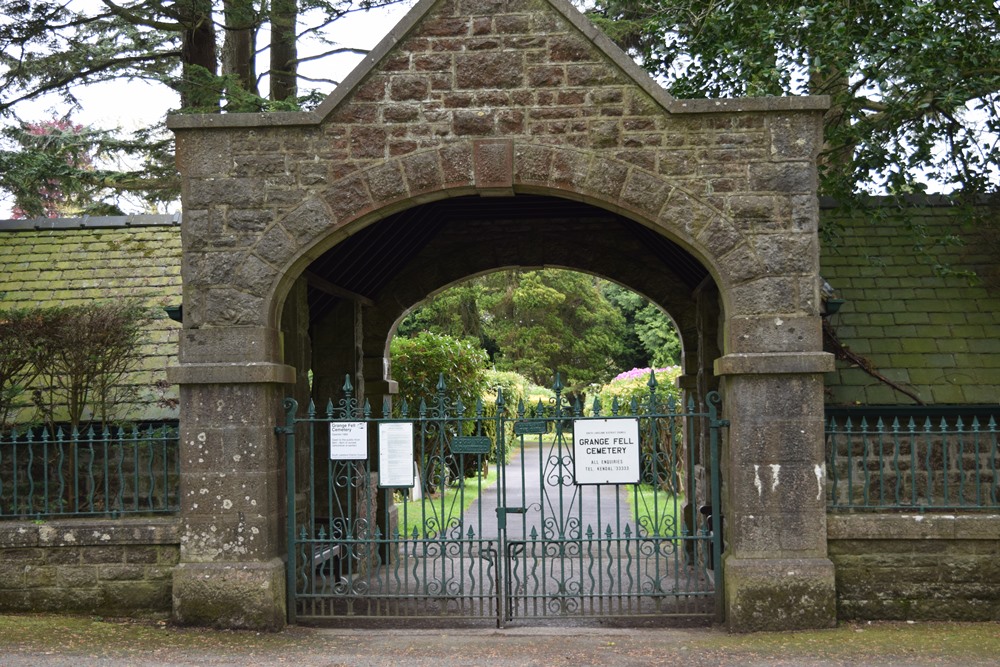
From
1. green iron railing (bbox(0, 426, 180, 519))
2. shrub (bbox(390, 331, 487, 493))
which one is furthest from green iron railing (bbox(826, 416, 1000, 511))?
shrub (bbox(390, 331, 487, 493))

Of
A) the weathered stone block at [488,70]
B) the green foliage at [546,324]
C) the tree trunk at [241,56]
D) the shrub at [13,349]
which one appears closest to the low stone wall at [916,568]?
the weathered stone block at [488,70]

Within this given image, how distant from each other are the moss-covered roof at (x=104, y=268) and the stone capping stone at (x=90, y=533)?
53.4 inches

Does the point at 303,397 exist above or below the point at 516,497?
above

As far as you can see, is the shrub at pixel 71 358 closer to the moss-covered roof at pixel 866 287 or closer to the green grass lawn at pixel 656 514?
the moss-covered roof at pixel 866 287

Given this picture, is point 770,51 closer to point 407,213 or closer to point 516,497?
point 407,213

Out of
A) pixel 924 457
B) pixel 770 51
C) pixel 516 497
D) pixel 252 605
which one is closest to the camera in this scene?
pixel 252 605

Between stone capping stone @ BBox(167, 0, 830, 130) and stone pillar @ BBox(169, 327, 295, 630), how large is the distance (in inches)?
62.3

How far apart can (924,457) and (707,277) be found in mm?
2570

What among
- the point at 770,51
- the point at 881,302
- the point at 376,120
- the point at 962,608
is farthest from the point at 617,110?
the point at 962,608

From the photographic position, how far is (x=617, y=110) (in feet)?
26.7

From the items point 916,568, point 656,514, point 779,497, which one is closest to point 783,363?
point 779,497

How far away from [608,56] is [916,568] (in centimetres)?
451

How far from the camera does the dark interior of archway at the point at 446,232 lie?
1033 cm

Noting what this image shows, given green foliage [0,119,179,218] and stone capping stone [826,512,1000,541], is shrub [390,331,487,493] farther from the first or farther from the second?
stone capping stone [826,512,1000,541]
